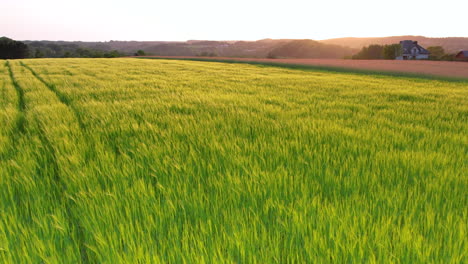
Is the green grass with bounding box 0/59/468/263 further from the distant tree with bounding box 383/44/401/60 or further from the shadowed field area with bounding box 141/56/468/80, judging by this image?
the distant tree with bounding box 383/44/401/60

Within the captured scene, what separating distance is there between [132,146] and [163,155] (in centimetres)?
41

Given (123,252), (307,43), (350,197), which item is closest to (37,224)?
(123,252)

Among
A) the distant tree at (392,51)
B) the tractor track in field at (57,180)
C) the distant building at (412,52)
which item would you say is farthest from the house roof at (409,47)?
the tractor track in field at (57,180)

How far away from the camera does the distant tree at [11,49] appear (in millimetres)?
53178

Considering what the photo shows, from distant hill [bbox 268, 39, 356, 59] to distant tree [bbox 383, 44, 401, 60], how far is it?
40.4 meters

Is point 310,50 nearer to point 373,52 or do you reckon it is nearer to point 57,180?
point 373,52

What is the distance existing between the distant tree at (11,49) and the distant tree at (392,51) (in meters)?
78.6

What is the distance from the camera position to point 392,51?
2210 inches

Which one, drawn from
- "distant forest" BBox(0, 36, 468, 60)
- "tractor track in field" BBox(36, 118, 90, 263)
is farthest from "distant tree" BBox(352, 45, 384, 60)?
"tractor track in field" BBox(36, 118, 90, 263)

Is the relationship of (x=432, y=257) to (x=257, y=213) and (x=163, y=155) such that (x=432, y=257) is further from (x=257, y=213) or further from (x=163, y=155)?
(x=163, y=155)

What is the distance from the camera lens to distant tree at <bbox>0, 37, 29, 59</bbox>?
174 feet

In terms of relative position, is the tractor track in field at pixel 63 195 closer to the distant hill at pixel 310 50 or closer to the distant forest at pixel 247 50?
the distant forest at pixel 247 50

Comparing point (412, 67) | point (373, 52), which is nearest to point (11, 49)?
point (412, 67)

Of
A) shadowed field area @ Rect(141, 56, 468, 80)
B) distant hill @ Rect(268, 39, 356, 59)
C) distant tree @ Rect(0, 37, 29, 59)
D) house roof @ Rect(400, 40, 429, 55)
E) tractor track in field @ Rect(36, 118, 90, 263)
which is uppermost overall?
distant hill @ Rect(268, 39, 356, 59)
